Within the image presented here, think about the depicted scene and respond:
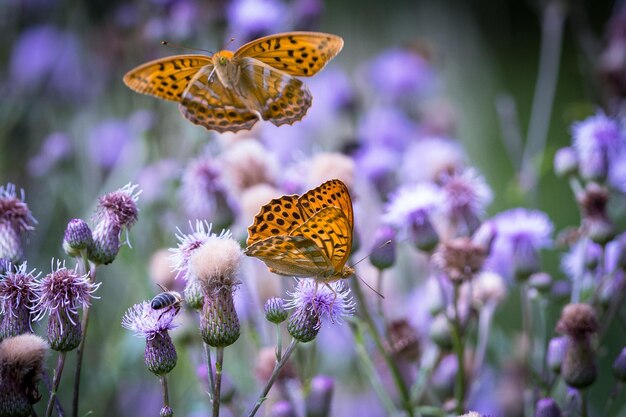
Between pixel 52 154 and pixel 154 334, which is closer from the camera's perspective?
pixel 154 334

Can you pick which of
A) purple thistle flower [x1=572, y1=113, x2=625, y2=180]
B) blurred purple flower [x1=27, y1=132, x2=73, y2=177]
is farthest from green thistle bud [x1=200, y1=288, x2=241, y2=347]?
blurred purple flower [x1=27, y1=132, x2=73, y2=177]

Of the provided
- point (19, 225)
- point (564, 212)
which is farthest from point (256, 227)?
point (564, 212)

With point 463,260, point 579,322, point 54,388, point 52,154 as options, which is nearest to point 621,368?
point 579,322

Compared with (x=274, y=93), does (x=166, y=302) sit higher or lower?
lower

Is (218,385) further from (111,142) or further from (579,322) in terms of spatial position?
(111,142)

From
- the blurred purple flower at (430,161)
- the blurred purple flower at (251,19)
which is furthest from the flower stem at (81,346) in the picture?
the blurred purple flower at (251,19)

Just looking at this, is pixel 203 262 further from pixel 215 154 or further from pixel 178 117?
pixel 178 117
